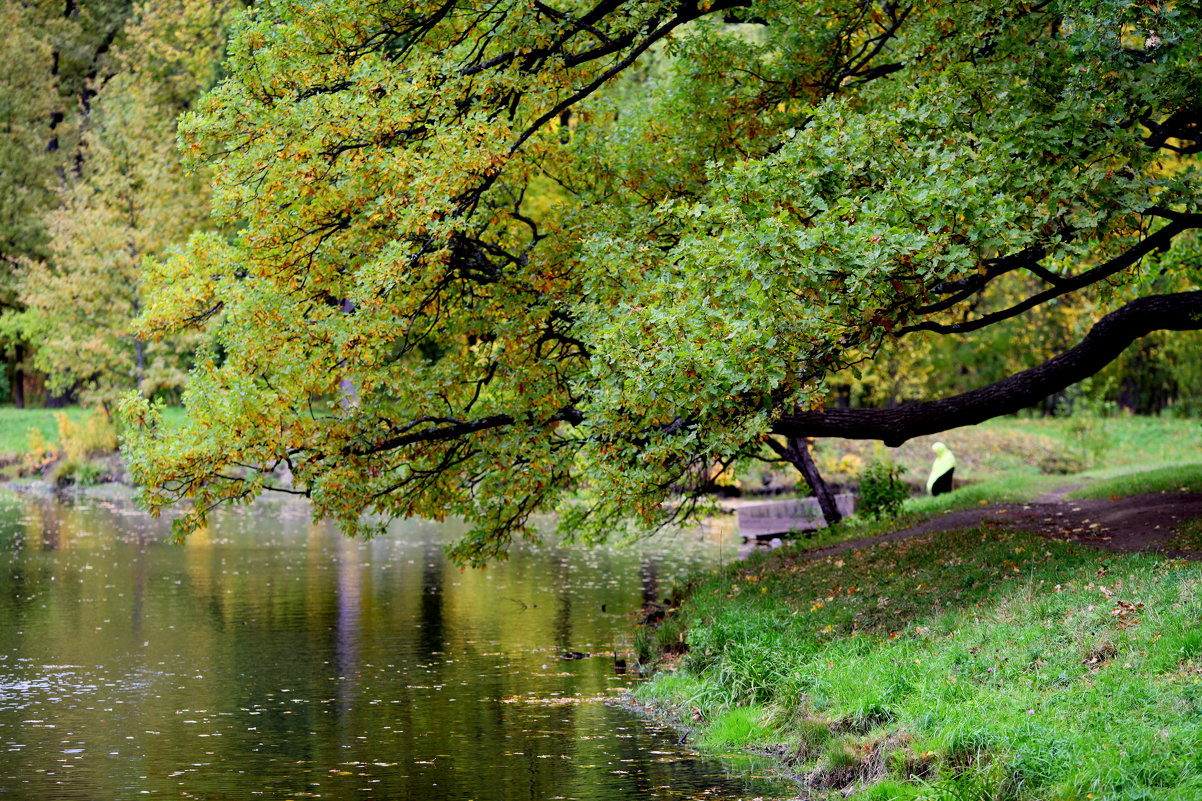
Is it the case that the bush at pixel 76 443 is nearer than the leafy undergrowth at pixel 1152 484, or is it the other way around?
the leafy undergrowth at pixel 1152 484

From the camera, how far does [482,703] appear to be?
13.2 m

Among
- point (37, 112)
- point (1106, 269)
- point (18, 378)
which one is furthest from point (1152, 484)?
point (18, 378)

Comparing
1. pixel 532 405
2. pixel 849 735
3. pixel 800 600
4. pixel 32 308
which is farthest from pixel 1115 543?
pixel 32 308

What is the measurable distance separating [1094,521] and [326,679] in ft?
31.8

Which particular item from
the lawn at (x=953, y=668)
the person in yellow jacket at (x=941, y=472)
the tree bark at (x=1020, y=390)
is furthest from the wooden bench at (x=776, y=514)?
the tree bark at (x=1020, y=390)

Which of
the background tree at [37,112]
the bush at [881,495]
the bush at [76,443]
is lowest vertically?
the bush at [881,495]

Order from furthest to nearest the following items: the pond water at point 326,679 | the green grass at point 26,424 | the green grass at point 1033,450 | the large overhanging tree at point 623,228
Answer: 1. the green grass at point 26,424
2. the green grass at point 1033,450
3. the large overhanging tree at point 623,228
4. the pond water at point 326,679

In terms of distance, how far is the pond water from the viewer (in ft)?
34.2

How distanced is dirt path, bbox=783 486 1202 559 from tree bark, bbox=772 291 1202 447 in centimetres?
186

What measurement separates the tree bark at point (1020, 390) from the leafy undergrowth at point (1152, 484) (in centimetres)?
467

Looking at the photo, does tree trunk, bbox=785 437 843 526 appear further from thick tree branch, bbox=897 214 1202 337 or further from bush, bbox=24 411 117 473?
bush, bbox=24 411 117 473

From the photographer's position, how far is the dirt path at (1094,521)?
13.9m

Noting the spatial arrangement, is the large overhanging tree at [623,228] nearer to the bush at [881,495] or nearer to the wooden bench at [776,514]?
the bush at [881,495]

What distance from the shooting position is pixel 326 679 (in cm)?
1449
